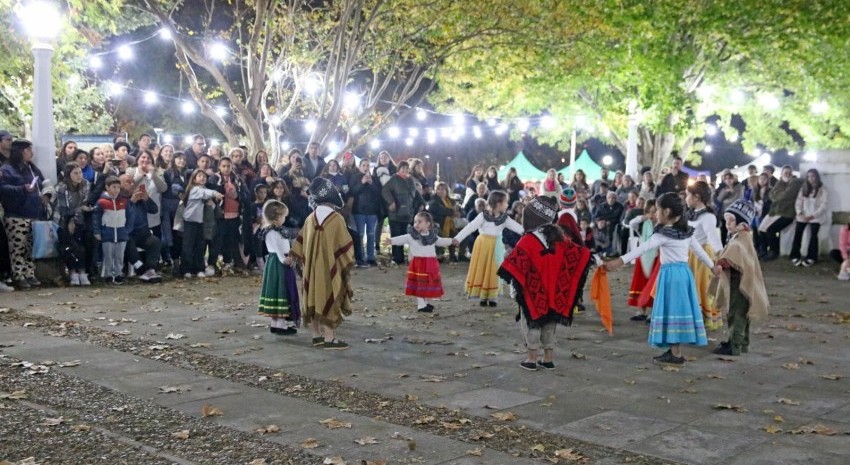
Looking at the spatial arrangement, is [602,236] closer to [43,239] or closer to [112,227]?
[112,227]

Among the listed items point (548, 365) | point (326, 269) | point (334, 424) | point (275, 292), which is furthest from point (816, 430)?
point (275, 292)

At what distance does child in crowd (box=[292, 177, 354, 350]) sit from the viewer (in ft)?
29.8

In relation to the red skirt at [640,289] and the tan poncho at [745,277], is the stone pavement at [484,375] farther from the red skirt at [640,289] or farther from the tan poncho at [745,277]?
the tan poncho at [745,277]

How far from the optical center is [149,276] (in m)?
14.2

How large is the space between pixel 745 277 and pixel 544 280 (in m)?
2.16

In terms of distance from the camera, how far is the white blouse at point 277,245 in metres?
9.69

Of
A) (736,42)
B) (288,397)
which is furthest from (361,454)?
(736,42)

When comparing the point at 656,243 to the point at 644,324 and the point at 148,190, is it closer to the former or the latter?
the point at 644,324

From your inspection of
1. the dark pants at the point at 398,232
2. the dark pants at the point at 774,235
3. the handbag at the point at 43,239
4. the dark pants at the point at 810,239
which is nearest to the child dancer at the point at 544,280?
the handbag at the point at 43,239

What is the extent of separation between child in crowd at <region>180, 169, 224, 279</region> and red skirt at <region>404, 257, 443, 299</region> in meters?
4.37

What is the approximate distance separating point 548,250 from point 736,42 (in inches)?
615

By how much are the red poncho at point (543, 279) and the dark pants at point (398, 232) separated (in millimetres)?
9696

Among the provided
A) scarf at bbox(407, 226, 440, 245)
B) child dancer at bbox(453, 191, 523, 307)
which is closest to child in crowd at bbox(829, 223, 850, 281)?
child dancer at bbox(453, 191, 523, 307)

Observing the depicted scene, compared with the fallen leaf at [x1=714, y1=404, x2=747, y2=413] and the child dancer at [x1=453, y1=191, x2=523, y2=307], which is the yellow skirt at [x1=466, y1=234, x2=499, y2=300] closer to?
the child dancer at [x1=453, y1=191, x2=523, y2=307]
